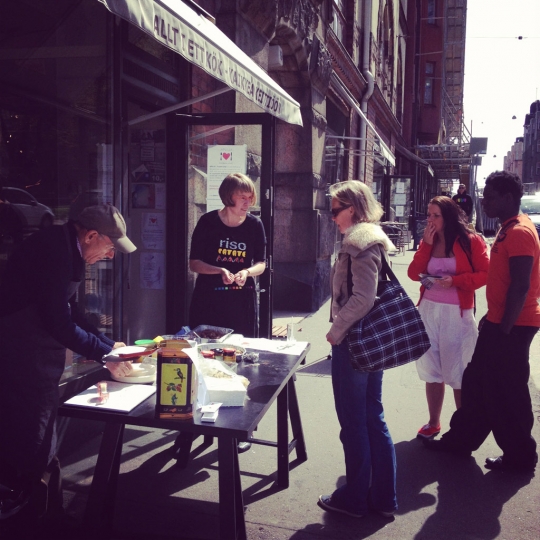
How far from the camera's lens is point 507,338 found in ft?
13.0

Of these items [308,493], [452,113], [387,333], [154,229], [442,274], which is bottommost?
[308,493]

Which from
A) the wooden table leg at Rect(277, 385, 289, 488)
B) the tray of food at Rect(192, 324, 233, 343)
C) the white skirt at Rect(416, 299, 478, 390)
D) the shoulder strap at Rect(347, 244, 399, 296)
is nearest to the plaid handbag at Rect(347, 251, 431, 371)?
the shoulder strap at Rect(347, 244, 399, 296)

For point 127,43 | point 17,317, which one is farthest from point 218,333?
point 127,43

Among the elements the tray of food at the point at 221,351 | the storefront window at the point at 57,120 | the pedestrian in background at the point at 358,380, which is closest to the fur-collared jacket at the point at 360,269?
the pedestrian in background at the point at 358,380

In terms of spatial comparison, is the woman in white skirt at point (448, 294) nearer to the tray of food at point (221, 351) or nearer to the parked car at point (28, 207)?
the tray of food at point (221, 351)

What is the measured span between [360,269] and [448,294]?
164cm

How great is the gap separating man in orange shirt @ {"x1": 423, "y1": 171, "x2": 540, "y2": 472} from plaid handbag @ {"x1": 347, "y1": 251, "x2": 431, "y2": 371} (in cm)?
92

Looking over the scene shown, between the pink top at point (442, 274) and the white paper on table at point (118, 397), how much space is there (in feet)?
8.01

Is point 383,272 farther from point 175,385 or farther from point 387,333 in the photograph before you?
point 175,385

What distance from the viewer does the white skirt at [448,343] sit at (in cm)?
453

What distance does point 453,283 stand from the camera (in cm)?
445

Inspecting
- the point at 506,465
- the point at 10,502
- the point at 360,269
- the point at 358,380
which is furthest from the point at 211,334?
the point at 506,465

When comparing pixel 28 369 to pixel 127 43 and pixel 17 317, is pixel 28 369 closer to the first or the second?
pixel 17 317

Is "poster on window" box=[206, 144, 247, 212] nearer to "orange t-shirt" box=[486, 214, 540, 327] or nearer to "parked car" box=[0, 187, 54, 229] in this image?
"parked car" box=[0, 187, 54, 229]
